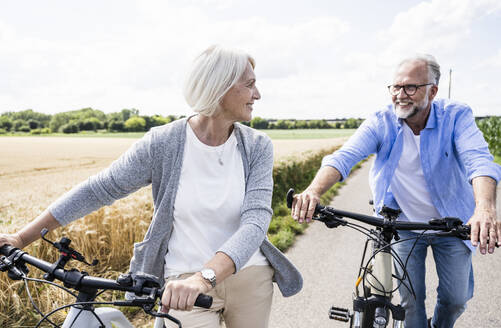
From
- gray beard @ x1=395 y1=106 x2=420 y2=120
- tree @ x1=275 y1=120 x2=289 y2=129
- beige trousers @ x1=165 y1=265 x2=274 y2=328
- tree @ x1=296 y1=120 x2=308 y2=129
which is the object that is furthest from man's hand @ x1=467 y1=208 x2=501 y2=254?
tree @ x1=296 y1=120 x2=308 y2=129

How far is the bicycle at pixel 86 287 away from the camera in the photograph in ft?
4.03

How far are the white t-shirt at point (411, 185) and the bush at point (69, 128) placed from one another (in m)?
81.2

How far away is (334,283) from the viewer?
4770mm

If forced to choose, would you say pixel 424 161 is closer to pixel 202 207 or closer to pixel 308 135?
pixel 202 207

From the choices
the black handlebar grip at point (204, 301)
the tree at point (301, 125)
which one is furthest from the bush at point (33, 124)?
the black handlebar grip at point (204, 301)

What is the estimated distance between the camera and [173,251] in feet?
6.37

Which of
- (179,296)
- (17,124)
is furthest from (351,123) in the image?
(179,296)

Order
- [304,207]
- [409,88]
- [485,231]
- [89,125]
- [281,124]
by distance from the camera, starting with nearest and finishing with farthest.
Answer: [485,231], [304,207], [409,88], [89,125], [281,124]

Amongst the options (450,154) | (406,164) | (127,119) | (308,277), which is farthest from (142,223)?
(127,119)

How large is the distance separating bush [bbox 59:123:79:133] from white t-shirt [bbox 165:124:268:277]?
81318mm

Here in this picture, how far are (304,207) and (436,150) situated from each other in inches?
45.3

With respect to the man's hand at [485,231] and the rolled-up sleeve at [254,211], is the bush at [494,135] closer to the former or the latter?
the man's hand at [485,231]

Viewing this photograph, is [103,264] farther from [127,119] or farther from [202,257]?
[127,119]

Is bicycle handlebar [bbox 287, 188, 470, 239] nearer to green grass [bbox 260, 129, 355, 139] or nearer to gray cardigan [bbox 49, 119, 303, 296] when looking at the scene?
gray cardigan [bbox 49, 119, 303, 296]
